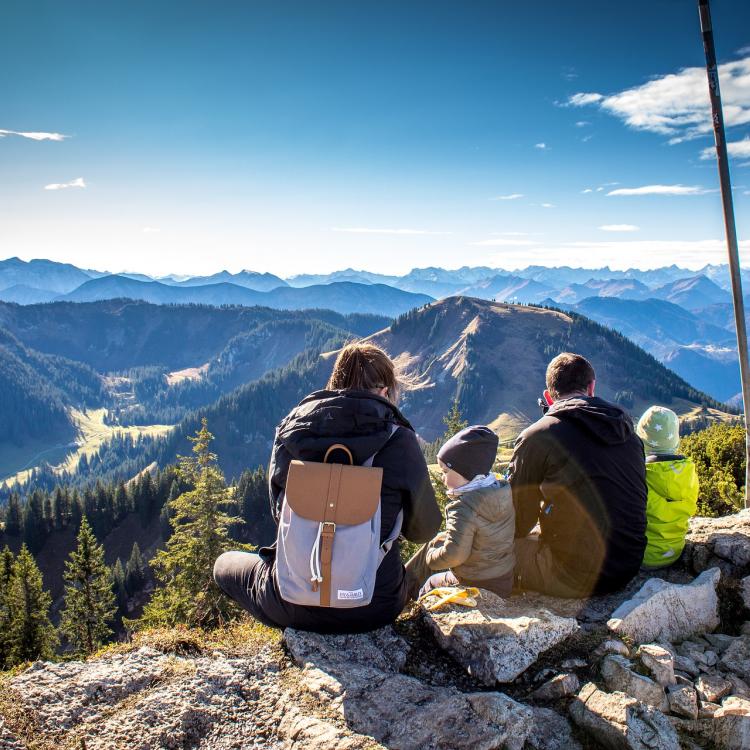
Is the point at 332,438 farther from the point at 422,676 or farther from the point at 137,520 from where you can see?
the point at 137,520

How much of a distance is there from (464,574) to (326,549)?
3.03m

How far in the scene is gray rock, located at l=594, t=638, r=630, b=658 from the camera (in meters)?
5.61

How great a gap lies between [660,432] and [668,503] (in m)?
1.06

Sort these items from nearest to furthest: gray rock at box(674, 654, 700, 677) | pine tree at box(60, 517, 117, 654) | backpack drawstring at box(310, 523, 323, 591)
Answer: backpack drawstring at box(310, 523, 323, 591), gray rock at box(674, 654, 700, 677), pine tree at box(60, 517, 117, 654)

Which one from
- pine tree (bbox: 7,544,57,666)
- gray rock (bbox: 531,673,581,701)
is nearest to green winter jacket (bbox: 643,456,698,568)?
gray rock (bbox: 531,673,581,701)

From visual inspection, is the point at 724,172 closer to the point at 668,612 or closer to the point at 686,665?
the point at 668,612


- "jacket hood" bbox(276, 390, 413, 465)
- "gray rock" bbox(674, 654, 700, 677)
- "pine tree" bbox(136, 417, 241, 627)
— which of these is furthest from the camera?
"pine tree" bbox(136, 417, 241, 627)

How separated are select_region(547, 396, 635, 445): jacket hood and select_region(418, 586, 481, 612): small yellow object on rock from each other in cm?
267

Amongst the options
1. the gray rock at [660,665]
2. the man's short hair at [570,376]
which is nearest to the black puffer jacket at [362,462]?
the gray rock at [660,665]

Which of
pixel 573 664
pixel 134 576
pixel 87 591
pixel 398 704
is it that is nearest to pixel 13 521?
pixel 134 576

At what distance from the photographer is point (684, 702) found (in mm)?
4848

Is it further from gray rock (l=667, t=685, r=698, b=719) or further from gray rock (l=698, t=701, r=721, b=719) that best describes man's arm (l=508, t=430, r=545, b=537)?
gray rock (l=698, t=701, r=721, b=719)

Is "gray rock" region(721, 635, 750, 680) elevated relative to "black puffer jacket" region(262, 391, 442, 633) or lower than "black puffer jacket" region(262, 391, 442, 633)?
lower

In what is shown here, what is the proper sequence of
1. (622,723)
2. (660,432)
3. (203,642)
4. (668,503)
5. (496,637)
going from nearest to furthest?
(622,723), (496,637), (203,642), (668,503), (660,432)
